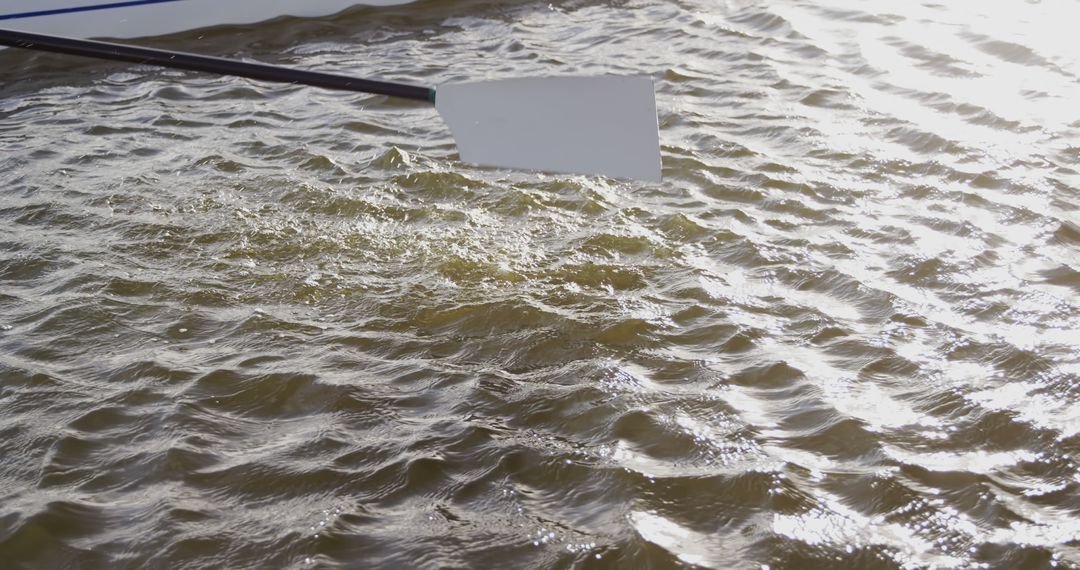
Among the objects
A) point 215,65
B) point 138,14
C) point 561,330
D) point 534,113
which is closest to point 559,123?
point 534,113

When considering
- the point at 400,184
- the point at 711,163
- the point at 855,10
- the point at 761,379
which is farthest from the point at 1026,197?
the point at 855,10

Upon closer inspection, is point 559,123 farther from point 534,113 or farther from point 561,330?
point 561,330

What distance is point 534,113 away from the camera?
328 cm

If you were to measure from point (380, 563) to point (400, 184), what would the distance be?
7.39ft

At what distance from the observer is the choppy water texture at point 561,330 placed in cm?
219

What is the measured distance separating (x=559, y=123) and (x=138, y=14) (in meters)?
3.87

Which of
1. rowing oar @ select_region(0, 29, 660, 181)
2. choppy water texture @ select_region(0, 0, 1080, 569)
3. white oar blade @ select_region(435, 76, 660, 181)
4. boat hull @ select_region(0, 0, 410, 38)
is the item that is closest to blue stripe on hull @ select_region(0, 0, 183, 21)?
boat hull @ select_region(0, 0, 410, 38)

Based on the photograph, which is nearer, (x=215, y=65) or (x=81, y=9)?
(x=215, y=65)

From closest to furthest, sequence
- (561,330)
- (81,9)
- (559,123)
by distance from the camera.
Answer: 1. (561,330)
2. (559,123)
3. (81,9)

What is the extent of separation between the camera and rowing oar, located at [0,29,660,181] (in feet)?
10.0

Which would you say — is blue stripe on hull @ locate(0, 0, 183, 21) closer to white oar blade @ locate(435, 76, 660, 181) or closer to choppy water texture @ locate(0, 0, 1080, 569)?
choppy water texture @ locate(0, 0, 1080, 569)

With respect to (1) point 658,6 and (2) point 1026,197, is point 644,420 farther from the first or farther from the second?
(1) point 658,6

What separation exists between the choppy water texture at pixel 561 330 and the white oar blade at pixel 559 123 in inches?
14.3

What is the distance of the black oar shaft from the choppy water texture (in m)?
0.64
